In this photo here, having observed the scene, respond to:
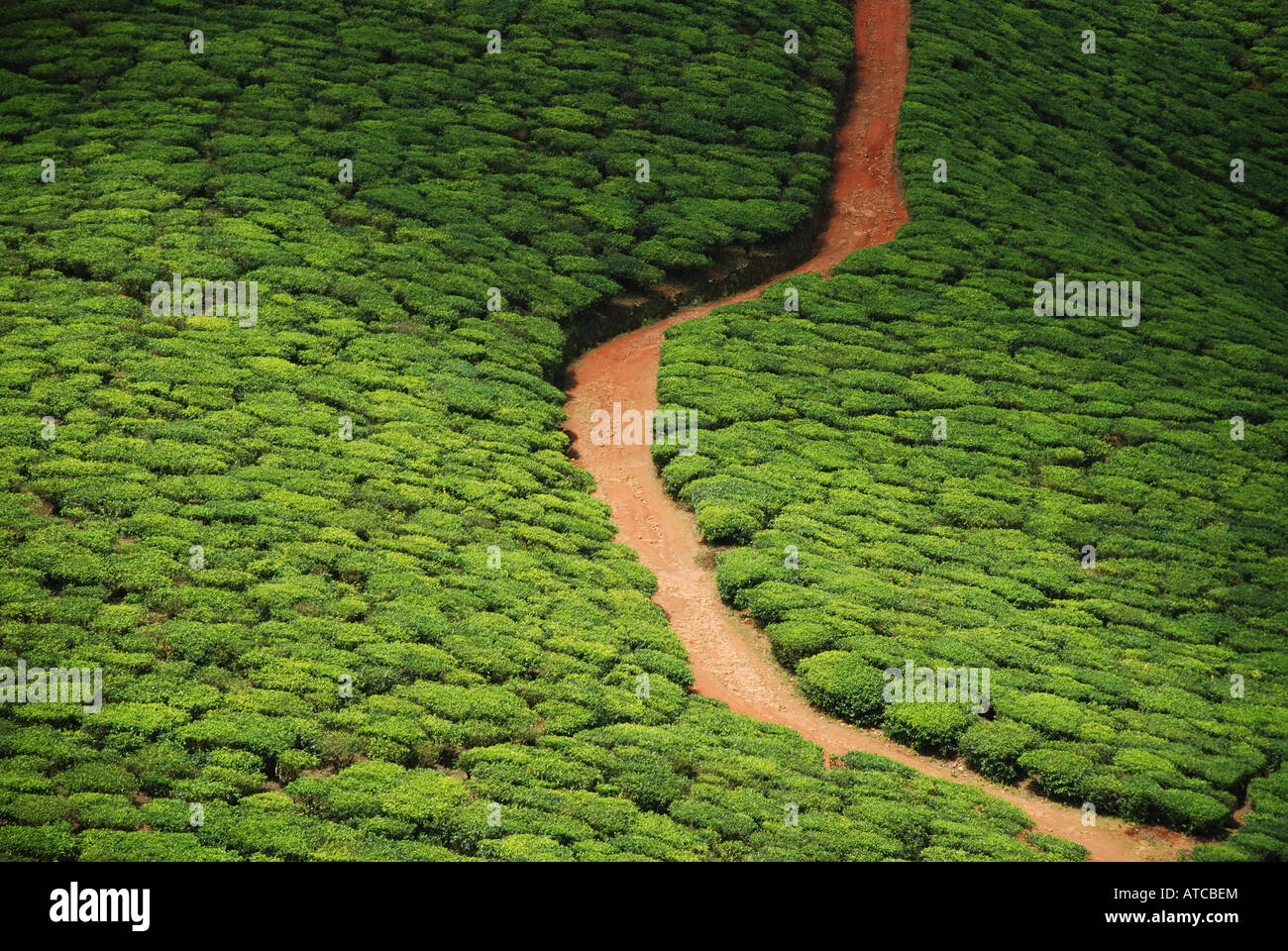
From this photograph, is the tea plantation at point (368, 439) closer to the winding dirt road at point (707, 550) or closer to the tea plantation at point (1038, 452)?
the winding dirt road at point (707, 550)

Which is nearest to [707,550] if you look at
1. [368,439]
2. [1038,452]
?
[368,439]

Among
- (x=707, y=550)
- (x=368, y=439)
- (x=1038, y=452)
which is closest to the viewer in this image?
(x=707, y=550)

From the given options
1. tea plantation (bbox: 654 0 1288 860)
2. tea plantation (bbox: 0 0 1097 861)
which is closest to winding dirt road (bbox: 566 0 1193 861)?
tea plantation (bbox: 654 0 1288 860)

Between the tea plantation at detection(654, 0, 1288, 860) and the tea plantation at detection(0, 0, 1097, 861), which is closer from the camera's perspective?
the tea plantation at detection(0, 0, 1097, 861)

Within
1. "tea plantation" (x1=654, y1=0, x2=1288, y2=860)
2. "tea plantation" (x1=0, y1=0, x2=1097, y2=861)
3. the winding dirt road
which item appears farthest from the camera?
"tea plantation" (x1=654, y1=0, x2=1288, y2=860)

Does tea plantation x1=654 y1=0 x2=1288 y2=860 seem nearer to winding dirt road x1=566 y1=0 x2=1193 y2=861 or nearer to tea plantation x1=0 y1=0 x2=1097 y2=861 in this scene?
winding dirt road x1=566 y1=0 x2=1193 y2=861

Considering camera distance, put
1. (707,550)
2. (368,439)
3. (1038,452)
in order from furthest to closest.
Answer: (1038,452) < (368,439) < (707,550)

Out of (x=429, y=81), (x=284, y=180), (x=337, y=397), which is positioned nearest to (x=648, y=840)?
(x=337, y=397)

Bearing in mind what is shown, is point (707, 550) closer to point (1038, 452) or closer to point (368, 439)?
point (368, 439)
